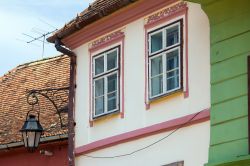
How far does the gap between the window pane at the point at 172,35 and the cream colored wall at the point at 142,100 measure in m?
0.45

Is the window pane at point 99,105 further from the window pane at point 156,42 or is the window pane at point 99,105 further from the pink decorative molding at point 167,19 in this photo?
the window pane at point 156,42

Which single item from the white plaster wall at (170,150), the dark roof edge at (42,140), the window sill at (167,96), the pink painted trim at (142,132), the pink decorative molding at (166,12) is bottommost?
the white plaster wall at (170,150)

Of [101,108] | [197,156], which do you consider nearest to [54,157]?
[101,108]

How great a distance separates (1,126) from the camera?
934 inches

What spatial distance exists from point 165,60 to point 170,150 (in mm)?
1757

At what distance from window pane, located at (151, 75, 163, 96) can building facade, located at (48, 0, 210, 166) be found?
1 centimetres

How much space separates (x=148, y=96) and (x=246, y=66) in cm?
363

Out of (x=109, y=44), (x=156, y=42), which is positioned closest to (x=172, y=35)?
(x=156, y=42)

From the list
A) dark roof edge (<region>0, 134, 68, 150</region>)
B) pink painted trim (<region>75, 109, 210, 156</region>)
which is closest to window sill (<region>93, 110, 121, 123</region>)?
pink painted trim (<region>75, 109, 210, 156</region>)

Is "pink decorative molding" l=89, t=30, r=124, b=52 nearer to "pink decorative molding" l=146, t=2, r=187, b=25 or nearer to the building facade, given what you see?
the building facade

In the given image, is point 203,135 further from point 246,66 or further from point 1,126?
point 1,126

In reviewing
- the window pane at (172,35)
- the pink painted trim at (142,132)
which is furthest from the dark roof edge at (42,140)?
the window pane at (172,35)

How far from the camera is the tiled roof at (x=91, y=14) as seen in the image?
19.6 metres

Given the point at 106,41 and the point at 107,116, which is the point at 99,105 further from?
the point at 106,41
